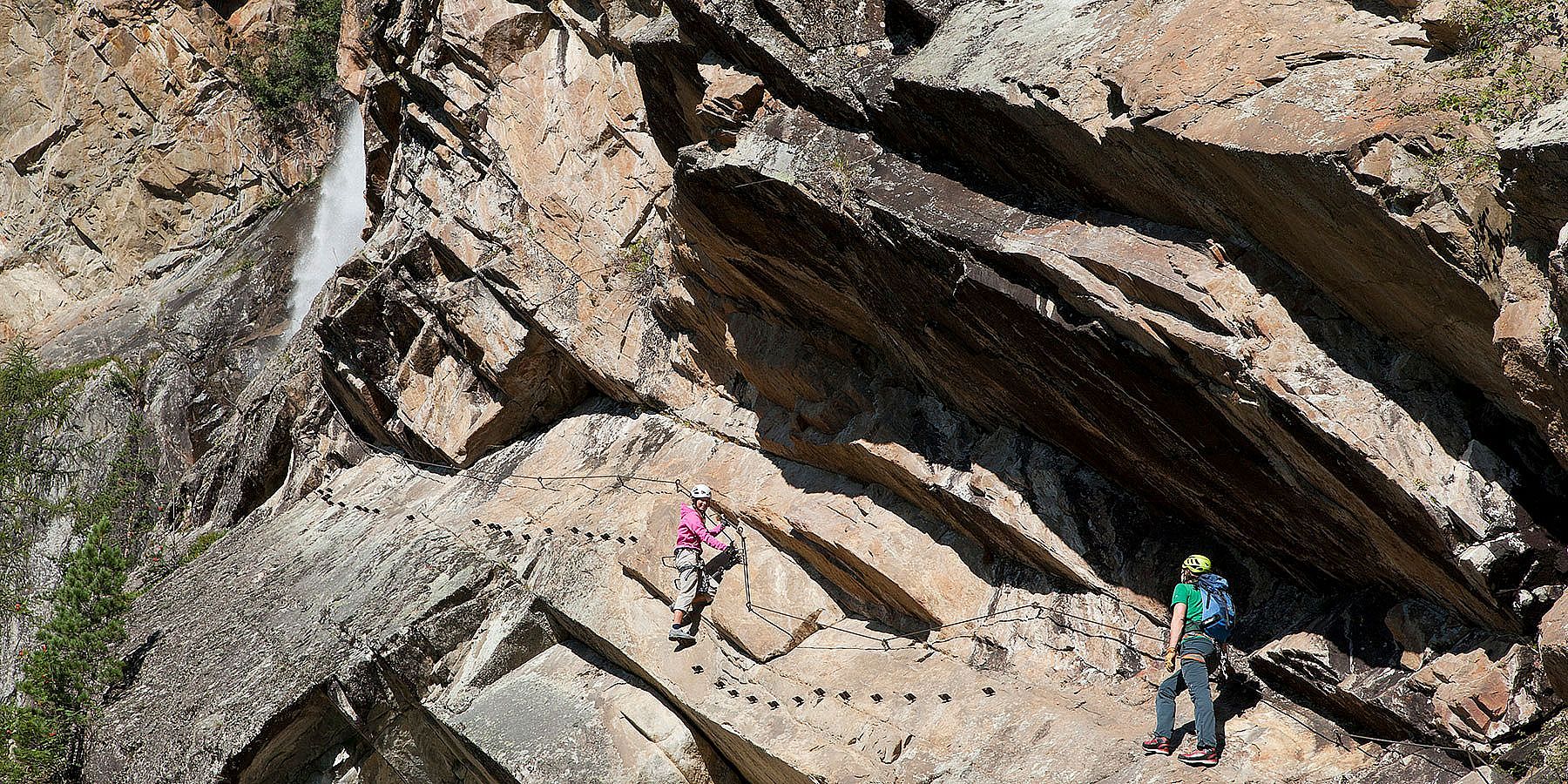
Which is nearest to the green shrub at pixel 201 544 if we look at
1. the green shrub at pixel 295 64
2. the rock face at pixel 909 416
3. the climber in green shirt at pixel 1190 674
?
the rock face at pixel 909 416

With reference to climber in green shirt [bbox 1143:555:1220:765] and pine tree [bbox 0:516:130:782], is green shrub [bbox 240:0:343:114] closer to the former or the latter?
pine tree [bbox 0:516:130:782]

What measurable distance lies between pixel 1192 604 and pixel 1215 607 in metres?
0.19

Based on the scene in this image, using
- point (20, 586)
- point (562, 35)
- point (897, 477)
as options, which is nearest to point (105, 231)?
point (20, 586)

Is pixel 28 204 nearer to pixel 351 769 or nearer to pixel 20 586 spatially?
pixel 20 586

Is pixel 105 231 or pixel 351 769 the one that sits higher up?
pixel 105 231

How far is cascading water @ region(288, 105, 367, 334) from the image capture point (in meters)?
32.6

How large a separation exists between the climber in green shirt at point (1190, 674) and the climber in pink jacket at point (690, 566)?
562 cm

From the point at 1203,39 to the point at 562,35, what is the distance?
12.1 metres

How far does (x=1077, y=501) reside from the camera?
39.0 ft

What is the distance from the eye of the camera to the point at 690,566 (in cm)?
1318

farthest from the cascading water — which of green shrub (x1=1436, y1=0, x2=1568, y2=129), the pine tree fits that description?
green shrub (x1=1436, y1=0, x2=1568, y2=129)

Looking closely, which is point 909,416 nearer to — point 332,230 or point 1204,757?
point 1204,757

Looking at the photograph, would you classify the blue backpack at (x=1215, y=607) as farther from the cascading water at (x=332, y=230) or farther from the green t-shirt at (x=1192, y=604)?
the cascading water at (x=332, y=230)

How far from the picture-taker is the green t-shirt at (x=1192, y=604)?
950cm
